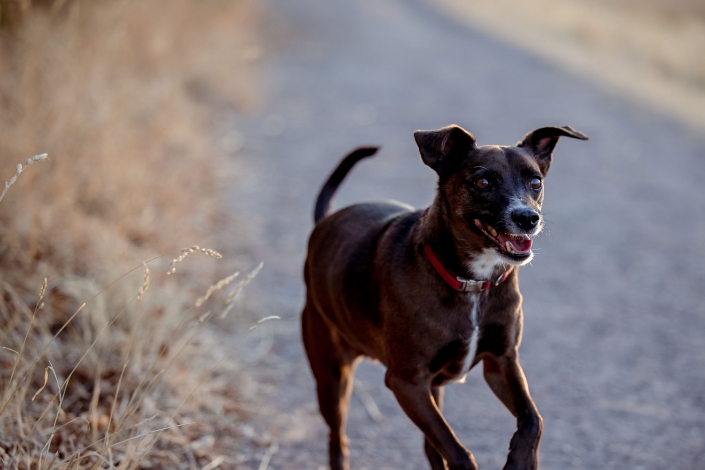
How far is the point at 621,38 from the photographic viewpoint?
14742 mm

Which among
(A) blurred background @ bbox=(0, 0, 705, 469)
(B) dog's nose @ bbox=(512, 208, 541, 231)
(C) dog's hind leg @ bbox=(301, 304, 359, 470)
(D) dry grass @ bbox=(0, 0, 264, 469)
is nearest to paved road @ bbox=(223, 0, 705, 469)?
(A) blurred background @ bbox=(0, 0, 705, 469)

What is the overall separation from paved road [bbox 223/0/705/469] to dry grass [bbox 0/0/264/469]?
50 centimetres

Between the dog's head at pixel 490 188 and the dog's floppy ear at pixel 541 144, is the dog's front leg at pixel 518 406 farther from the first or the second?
the dog's floppy ear at pixel 541 144

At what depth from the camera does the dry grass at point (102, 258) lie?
9.73ft

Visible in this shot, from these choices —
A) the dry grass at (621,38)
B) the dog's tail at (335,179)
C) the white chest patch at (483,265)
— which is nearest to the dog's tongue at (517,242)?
the white chest patch at (483,265)

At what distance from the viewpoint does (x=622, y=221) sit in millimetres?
6742

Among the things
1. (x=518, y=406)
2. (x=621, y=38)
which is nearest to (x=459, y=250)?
(x=518, y=406)

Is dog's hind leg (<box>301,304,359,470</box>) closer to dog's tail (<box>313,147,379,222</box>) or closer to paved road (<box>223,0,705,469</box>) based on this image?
paved road (<box>223,0,705,469</box>)

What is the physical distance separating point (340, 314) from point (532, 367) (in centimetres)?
192

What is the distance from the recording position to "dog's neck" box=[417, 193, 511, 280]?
2.72 meters

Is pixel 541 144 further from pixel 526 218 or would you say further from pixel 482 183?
pixel 526 218

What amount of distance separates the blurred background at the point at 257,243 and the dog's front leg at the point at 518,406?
3.37 ft

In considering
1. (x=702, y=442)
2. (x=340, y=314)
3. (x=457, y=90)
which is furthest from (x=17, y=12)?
(x=457, y=90)

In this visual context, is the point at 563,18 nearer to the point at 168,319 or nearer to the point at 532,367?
the point at 532,367
